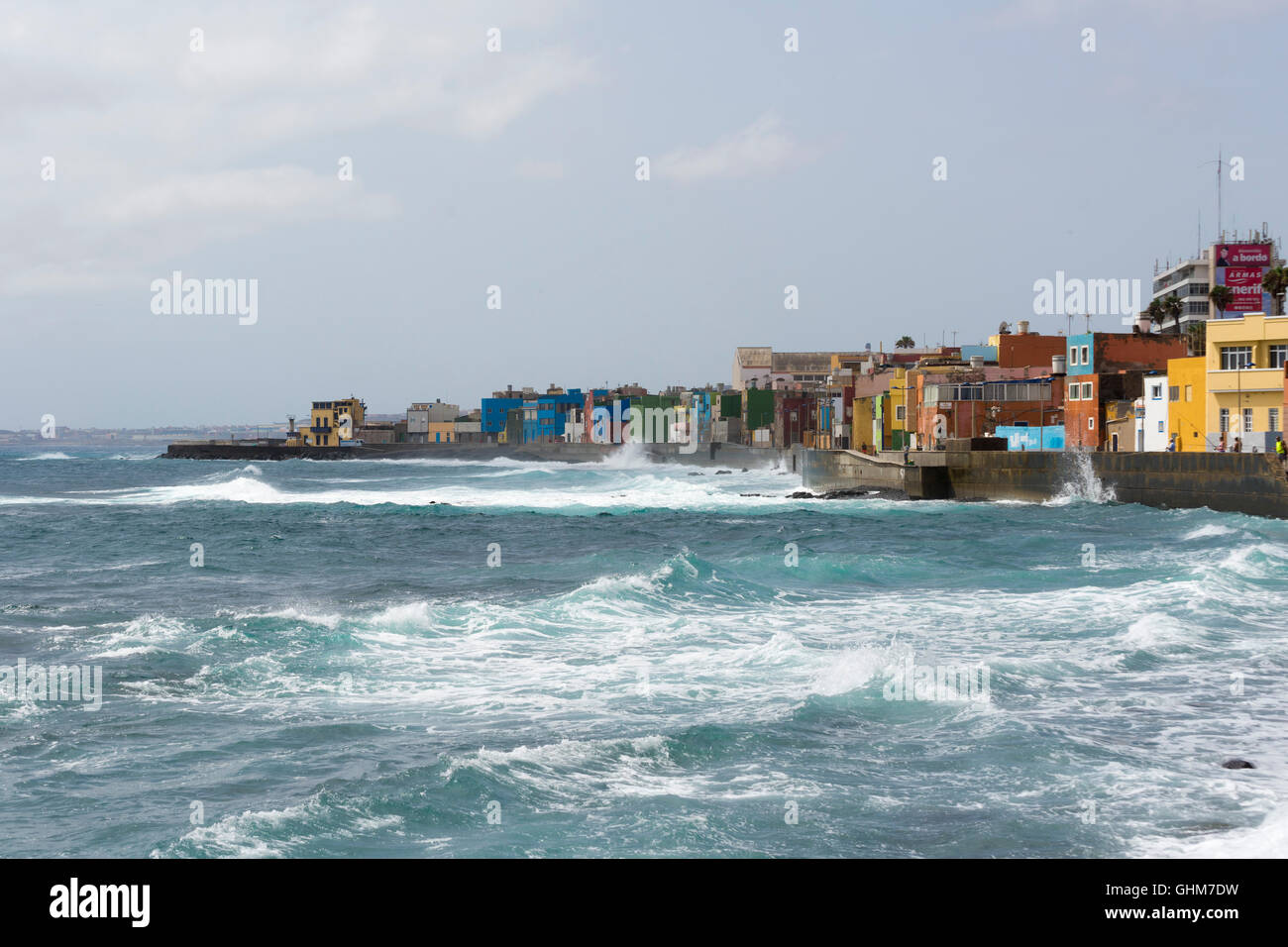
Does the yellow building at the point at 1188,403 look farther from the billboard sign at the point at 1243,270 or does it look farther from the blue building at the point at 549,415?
the blue building at the point at 549,415

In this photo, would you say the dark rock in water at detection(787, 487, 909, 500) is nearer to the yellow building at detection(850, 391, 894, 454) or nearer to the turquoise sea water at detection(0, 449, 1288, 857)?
the yellow building at detection(850, 391, 894, 454)

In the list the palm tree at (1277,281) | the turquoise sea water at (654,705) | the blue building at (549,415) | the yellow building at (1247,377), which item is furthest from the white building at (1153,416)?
the blue building at (549,415)

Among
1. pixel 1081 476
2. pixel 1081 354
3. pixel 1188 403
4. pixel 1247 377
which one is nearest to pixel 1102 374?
pixel 1081 354

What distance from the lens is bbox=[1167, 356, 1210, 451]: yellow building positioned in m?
43.8

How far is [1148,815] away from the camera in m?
10.1

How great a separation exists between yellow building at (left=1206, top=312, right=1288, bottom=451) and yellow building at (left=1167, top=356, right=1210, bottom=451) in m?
0.87

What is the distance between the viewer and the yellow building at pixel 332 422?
6806 inches

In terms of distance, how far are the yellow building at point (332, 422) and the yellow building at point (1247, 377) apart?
473 ft

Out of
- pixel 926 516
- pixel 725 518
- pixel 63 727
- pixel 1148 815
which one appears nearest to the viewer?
pixel 1148 815

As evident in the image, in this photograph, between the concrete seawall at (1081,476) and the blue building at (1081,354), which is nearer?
the concrete seawall at (1081,476)
